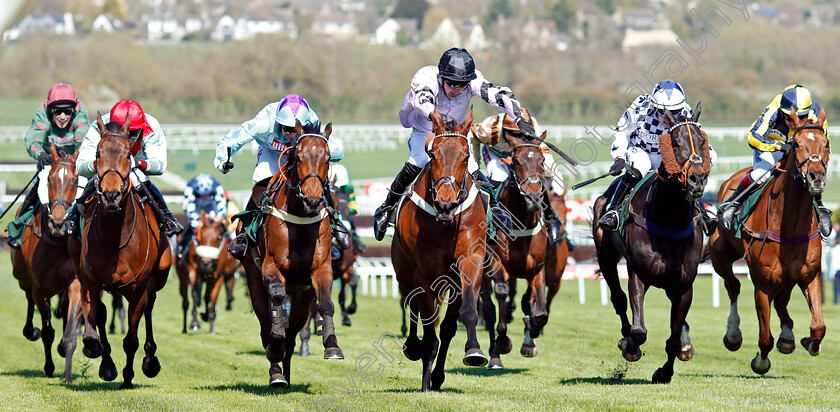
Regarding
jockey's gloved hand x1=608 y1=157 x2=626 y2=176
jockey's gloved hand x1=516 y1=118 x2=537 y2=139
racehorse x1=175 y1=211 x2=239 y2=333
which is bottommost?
racehorse x1=175 y1=211 x2=239 y2=333

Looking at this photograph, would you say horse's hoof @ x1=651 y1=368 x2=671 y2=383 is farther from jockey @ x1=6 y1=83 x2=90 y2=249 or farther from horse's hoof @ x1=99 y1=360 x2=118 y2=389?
jockey @ x1=6 y1=83 x2=90 y2=249

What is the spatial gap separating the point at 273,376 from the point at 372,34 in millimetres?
115347

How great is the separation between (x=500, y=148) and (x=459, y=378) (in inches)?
83.2

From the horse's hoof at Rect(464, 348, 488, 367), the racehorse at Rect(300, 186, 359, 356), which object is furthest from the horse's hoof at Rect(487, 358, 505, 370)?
the horse's hoof at Rect(464, 348, 488, 367)

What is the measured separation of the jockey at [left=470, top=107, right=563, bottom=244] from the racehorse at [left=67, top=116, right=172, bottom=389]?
2750 millimetres

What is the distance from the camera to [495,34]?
305 ft

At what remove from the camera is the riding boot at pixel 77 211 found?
9.57 m

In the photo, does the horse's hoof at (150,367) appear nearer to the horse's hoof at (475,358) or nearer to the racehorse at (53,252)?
the racehorse at (53,252)

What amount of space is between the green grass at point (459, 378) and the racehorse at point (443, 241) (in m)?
0.45

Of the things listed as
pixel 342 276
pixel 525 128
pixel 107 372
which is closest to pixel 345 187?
pixel 342 276

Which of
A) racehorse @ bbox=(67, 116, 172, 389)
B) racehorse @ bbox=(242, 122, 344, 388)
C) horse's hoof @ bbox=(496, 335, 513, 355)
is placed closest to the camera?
racehorse @ bbox=(242, 122, 344, 388)

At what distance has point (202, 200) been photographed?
17.6m

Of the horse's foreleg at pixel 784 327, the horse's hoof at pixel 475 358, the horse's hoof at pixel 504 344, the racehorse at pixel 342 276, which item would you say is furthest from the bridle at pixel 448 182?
the horse's foreleg at pixel 784 327

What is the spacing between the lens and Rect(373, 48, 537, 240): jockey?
29.7 ft
